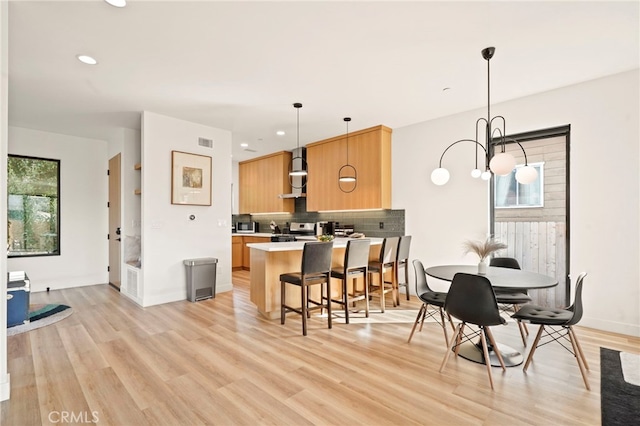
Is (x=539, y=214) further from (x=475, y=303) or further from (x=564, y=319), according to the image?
(x=475, y=303)

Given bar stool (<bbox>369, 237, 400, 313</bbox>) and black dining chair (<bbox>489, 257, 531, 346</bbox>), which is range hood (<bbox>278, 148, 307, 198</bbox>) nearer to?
bar stool (<bbox>369, 237, 400, 313</bbox>)

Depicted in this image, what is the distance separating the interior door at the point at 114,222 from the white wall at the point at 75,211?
21 centimetres

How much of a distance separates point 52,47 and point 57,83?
93 cm

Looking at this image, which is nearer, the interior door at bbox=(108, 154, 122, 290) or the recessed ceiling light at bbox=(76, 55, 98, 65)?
the recessed ceiling light at bbox=(76, 55, 98, 65)

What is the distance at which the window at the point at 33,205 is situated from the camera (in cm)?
531

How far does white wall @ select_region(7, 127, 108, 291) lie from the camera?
17.9ft

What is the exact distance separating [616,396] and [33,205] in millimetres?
7870

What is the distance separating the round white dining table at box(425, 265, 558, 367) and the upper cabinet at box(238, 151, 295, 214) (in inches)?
188

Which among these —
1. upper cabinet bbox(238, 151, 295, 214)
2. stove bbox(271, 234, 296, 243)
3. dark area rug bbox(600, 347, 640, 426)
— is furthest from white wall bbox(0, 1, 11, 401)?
upper cabinet bbox(238, 151, 295, 214)

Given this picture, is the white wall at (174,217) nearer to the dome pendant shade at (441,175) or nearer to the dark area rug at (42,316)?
the dark area rug at (42,316)

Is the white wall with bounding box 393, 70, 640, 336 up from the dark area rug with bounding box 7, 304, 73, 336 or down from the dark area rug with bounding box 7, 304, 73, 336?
up

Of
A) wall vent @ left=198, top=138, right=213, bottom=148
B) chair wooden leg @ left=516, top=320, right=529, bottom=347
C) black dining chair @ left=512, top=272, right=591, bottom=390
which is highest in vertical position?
wall vent @ left=198, top=138, right=213, bottom=148

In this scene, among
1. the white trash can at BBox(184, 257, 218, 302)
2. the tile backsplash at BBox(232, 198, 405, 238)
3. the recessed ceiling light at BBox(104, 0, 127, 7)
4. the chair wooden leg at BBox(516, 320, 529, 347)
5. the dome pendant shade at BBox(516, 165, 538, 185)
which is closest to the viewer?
the recessed ceiling light at BBox(104, 0, 127, 7)

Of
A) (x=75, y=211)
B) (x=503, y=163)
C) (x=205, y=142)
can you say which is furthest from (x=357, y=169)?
(x=75, y=211)
